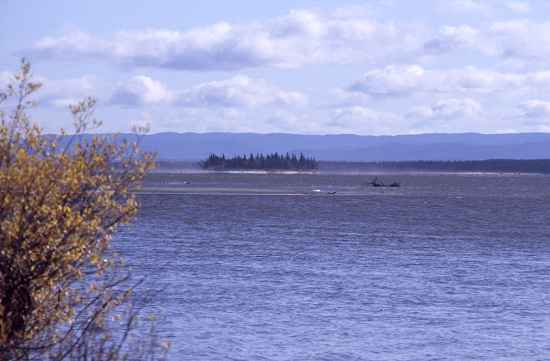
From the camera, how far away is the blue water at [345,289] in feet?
78.0

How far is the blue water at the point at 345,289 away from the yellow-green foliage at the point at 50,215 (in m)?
9.77

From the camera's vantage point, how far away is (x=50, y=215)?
460 inches

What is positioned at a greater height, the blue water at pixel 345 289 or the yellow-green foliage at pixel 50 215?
the yellow-green foliage at pixel 50 215

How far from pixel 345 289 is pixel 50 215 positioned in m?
21.9

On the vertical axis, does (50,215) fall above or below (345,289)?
above

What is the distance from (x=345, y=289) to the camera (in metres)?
32.8

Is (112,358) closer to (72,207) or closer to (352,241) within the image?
(72,207)

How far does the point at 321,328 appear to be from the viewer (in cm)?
2567

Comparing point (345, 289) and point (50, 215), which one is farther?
point (345, 289)

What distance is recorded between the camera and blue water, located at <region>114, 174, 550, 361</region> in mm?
23766

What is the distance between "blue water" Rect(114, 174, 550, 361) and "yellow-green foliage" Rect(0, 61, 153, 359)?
9.77 metres

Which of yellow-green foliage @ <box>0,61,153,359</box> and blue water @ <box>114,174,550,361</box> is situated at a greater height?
yellow-green foliage @ <box>0,61,153,359</box>

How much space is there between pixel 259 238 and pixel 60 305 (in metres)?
42.8

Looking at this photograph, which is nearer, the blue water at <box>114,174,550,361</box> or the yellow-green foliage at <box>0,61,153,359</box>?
the yellow-green foliage at <box>0,61,153,359</box>
